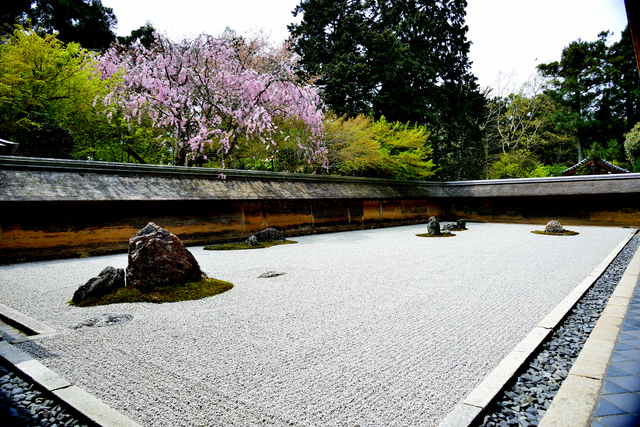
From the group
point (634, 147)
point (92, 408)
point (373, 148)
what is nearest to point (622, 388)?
point (92, 408)

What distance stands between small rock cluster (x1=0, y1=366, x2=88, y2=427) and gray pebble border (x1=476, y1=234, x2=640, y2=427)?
238 cm

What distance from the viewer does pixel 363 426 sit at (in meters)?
1.81

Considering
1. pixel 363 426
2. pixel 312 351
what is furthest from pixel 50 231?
pixel 363 426

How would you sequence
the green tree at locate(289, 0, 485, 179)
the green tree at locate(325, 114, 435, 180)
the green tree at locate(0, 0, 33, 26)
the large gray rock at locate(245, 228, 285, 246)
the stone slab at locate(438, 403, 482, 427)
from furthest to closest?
the green tree at locate(289, 0, 485, 179) → the green tree at locate(325, 114, 435, 180) → the large gray rock at locate(245, 228, 285, 246) → the stone slab at locate(438, 403, 482, 427) → the green tree at locate(0, 0, 33, 26)

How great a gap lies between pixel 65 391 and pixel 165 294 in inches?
94.2

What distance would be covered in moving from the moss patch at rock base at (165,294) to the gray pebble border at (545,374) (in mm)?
3652

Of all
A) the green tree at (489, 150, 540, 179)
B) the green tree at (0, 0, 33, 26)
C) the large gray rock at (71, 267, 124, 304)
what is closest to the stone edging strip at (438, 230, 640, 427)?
the green tree at (0, 0, 33, 26)

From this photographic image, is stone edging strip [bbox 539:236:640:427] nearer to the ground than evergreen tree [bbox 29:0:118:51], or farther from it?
nearer to the ground

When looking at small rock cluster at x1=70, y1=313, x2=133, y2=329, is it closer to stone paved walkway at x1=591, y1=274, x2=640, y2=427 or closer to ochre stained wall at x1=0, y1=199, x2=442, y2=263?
stone paved walkway at x1=591, y1=274, x2=640, y2=427

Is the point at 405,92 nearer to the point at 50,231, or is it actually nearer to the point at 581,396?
the point at 50,231

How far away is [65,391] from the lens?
7.10 feet

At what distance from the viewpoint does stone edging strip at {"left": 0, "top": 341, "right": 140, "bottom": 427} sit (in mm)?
1871

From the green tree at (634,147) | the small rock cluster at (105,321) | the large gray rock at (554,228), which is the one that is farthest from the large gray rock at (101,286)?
the green tree at (634,147)

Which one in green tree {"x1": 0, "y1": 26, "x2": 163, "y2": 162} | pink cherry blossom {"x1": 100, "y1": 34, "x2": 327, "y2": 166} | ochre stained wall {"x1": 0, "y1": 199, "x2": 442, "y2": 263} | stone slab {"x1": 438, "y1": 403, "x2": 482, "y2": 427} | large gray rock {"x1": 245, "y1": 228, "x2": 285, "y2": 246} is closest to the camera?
stone slab {"x1": 438, "y1": 403, "x2": 482, "y2": 427}
